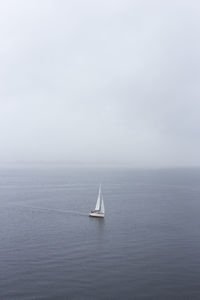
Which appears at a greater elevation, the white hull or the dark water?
the white hull

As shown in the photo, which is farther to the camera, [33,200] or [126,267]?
[33,200]

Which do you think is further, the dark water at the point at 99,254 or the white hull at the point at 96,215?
the white hull at the point at 96,215

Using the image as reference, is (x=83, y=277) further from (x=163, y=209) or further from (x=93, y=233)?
(x=163, y=209)

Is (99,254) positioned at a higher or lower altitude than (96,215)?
lower

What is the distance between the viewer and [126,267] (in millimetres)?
67688

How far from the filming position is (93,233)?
318 ft

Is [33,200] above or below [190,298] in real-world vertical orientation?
above

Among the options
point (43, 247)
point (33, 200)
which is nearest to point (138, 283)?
→ point (43, 247)

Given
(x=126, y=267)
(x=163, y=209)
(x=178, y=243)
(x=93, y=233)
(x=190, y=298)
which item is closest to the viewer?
(x=190, y=298)

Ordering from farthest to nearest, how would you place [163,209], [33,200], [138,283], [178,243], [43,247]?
[33,200] → [163,209] → [178,243] → [43,247] → [138,283]

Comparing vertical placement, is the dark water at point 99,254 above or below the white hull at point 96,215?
below

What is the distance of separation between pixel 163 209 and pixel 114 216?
30008mm

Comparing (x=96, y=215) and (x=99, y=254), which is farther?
(x=96, y=215)

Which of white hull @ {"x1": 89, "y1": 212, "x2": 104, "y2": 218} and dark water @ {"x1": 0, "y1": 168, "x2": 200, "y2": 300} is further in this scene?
white hull @ {"x1": 89, "y1": 212, "x2": 104, "y2": 218}
